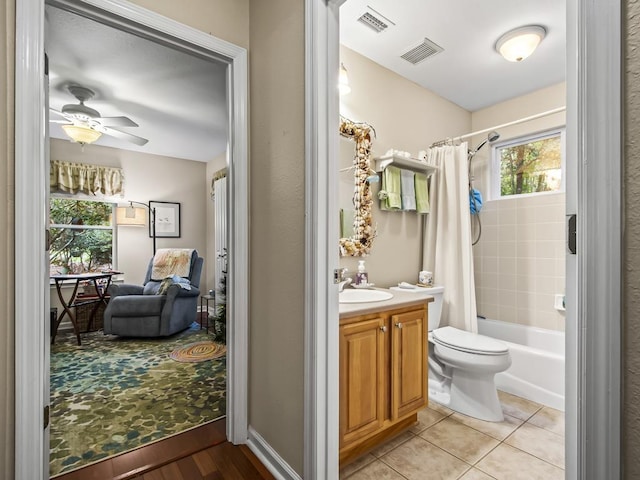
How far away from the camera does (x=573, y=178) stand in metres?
0.63

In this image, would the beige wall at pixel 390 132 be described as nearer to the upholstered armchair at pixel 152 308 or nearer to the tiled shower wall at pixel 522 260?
the tiled shower wall at pixel 522 260

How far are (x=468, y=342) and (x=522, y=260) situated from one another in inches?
54.4

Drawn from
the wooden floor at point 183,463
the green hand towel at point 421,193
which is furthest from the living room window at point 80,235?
the green hand towel at point 421,193

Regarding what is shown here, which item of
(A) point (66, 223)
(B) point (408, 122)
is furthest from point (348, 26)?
(A) point (66, 223)

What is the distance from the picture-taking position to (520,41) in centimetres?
218

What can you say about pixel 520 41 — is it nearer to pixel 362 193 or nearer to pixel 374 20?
pixel 374 20

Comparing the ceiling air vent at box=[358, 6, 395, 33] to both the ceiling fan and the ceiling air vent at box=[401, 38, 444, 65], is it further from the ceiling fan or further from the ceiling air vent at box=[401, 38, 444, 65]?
the ceiling fan

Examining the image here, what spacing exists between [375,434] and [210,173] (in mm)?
4896

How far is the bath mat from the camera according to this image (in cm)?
307

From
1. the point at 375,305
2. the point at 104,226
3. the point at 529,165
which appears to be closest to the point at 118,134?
the point at 104,226

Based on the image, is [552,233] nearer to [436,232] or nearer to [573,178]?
[436,232]

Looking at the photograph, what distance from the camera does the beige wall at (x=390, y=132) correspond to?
241 cm

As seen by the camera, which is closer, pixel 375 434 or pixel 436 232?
pixel 375 434

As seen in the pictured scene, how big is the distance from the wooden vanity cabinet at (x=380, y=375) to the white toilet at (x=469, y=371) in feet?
1.10
